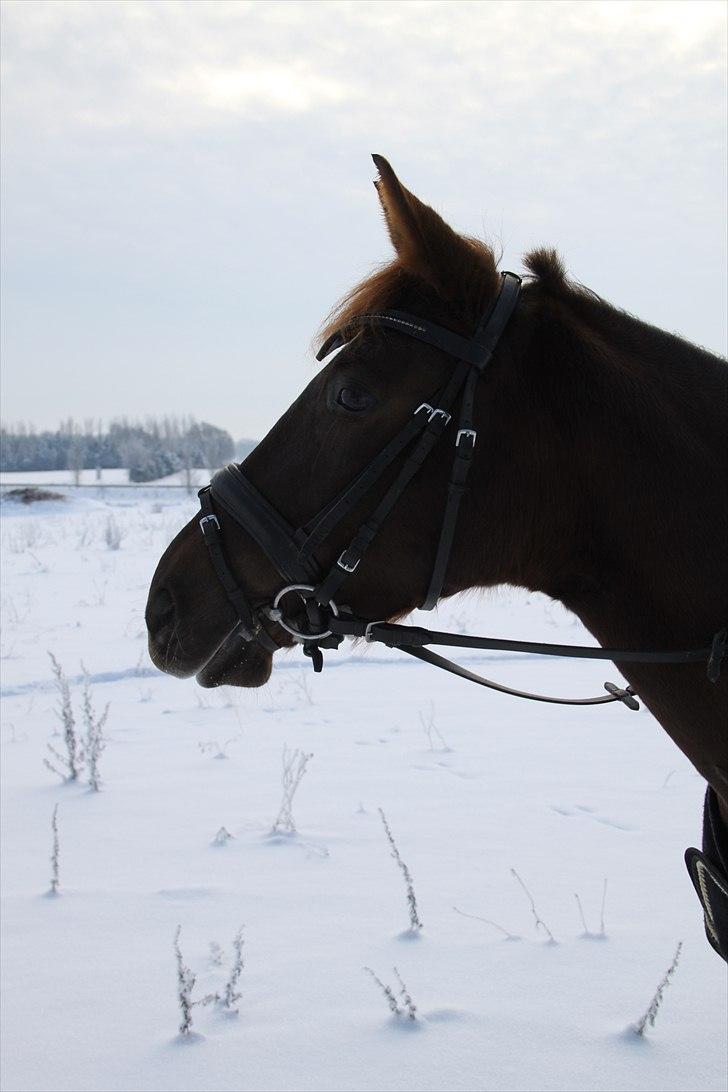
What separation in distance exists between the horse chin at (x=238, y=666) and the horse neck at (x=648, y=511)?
0.68m

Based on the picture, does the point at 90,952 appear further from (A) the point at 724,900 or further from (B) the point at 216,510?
(A) the point at 724,900

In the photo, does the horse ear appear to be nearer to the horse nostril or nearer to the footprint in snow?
the horse nostril

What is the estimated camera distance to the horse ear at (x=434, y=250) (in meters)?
1.75

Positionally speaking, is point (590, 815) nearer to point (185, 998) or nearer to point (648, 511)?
point (185, 998)

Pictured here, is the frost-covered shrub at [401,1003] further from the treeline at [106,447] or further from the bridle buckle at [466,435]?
the treeline at [106,447]

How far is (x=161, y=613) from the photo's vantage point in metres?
1.90

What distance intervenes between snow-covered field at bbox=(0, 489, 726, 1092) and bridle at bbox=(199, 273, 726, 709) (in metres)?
1.07

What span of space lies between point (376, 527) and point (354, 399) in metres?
0.28

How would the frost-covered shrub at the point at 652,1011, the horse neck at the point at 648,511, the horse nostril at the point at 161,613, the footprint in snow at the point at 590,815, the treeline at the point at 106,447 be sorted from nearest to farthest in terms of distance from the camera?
the horse neck at the point at 648,511, the horse nostril at the point at 161,613, the frost-covered shrub at the point at 652,1011, the footprint in snow at the point at 590,815, the treeline at the point at 106,447

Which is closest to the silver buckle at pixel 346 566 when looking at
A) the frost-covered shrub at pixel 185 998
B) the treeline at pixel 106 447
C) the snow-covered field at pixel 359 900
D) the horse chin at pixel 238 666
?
the horse chin at pixel 238 666

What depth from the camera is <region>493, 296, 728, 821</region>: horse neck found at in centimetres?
165

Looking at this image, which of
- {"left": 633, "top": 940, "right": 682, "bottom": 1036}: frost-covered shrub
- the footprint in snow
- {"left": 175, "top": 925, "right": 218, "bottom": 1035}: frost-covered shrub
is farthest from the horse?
the footprint in snow

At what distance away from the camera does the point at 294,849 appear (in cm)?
404

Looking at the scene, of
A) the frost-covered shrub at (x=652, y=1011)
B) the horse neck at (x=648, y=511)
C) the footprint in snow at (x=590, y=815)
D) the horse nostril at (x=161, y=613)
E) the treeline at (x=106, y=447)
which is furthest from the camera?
the treeline at (x=106, y=447)
